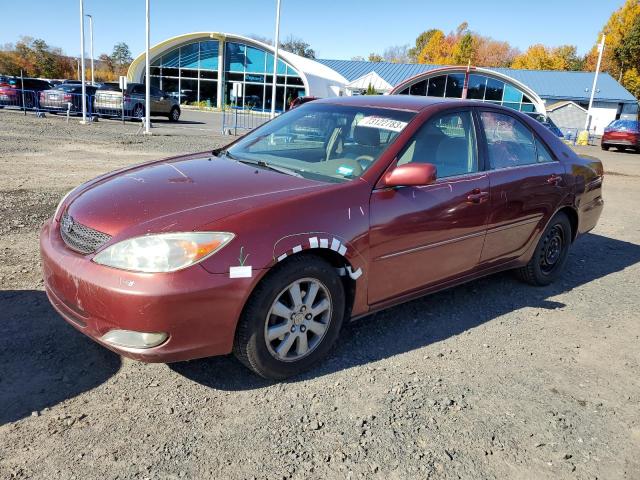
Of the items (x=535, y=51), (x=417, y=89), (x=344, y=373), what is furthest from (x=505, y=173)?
(x=535, y=51)

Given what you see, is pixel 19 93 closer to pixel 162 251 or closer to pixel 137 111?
pixel 137 111

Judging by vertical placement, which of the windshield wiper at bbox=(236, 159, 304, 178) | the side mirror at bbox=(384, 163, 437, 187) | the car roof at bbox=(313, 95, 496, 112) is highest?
the car roof at bbox=(313, 95, 496, 112)

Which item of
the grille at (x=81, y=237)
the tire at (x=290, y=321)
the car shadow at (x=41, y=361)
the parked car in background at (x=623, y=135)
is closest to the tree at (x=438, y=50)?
the parked car in background at (x=623, y=135)

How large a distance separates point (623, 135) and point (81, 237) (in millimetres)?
26915

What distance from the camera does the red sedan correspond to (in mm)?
2662

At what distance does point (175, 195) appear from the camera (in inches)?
122

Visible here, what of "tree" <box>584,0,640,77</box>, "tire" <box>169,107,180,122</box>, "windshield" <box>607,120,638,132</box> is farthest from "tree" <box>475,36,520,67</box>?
"tire" <box>169,107,180,122</box>

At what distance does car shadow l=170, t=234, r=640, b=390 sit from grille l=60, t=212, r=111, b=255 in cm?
94

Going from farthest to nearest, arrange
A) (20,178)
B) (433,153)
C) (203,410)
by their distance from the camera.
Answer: (20,178) → (433,153) → (203,410)

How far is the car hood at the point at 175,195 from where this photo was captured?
2.79 metres

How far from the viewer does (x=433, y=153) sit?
390cm

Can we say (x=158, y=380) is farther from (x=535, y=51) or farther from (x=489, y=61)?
(x=489, y=61)

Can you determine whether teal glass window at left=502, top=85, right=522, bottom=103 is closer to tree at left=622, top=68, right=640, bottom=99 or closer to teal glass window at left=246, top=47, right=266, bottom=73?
teal glass window at left=246, top=47, right=266, bottom=73

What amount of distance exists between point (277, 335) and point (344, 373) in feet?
1.94
